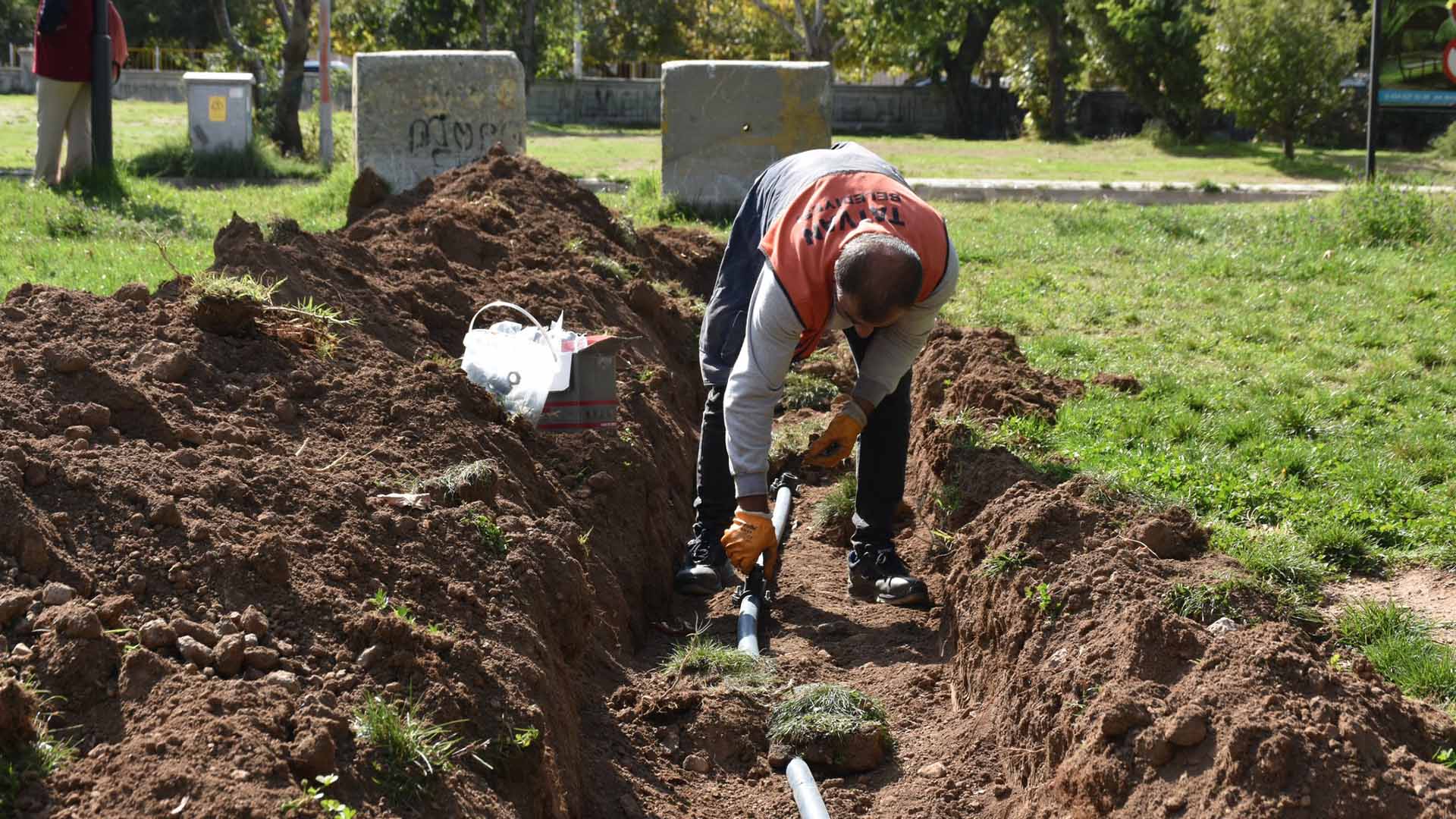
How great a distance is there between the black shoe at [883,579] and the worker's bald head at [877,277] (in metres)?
1.39

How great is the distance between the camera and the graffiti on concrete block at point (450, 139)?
12.7m

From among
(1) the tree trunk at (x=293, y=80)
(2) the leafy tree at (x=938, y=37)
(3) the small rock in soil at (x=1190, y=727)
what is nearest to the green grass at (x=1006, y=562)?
(3) the small rock in soil at (x=1190, y=727)

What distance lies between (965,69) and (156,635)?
37152 millimetres

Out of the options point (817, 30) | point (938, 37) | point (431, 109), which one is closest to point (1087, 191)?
point (431, 109)

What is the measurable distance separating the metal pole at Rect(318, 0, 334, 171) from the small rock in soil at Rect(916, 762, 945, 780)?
48.0ft

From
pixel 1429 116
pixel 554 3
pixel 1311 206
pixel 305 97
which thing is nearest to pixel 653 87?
pixel 554 3

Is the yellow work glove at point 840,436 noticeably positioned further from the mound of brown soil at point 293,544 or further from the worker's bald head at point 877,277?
the mound of brown soil at point 293,544

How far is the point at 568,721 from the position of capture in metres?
3.79

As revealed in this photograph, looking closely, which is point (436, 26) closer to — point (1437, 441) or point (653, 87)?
point (653, 87)

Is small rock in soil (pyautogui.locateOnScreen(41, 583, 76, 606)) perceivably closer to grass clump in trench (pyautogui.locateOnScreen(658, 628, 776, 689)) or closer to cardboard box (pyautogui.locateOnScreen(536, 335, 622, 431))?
grass clump in trench (pyautogui.locateOnScreen(658, 628, 776, 689))

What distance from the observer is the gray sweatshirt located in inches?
179

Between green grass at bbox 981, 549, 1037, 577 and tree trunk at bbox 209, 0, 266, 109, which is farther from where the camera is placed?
tree trunk at bbox 209, 0, 266, 109

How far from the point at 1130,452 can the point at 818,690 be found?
7.30ft

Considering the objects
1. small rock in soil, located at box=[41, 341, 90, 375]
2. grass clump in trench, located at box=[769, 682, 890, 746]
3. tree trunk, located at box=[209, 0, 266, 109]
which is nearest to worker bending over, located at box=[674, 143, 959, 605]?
grass clump in trench, located at box=[769, 682, 890, 746]
